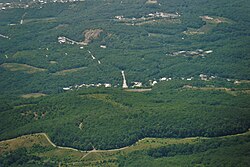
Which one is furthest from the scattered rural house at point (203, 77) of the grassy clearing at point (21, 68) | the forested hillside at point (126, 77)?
the grassy clearing at point (21, 68)

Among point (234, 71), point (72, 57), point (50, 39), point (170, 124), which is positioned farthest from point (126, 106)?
point (50, 39)

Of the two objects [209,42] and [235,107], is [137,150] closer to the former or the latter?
[235,107]

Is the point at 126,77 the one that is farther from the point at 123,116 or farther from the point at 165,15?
the point at 165,15

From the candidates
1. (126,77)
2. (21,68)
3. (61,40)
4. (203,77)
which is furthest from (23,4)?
(203,77)

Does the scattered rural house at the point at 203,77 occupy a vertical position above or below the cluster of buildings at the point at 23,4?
above

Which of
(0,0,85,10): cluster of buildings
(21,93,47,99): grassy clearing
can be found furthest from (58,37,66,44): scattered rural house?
(0,0,85,10): cluster of buildings

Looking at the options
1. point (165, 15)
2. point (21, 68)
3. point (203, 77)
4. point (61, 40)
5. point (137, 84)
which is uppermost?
point (203, 77)

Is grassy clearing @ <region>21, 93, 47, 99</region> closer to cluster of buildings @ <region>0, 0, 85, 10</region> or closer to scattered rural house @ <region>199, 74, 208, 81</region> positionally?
scattered rural house @ <region>199, 74, 208, 81</region>

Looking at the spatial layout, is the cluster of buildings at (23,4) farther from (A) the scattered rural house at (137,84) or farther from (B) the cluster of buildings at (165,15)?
(A) the scattered rural house at (137,84)

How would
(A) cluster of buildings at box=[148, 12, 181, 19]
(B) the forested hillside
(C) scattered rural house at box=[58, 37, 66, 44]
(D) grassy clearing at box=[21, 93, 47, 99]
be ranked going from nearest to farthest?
(B) the forested hillside, (D) grassy clearing at box=[21, 93, 47, 99], (C) scattered rural house at box=[58, 37, 66, 44], (A) cluster of buildings at box=[148, 12, 181, 19]

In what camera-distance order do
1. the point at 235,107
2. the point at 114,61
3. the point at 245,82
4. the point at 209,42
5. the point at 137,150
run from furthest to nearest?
the point at 209,42 < the point at 114,61 < the point at 245,82 < the point at 235,107 < the point at 137,150

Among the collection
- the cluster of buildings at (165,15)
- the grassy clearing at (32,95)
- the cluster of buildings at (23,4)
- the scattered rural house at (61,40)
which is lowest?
the cluster of buildings at (23,4)
